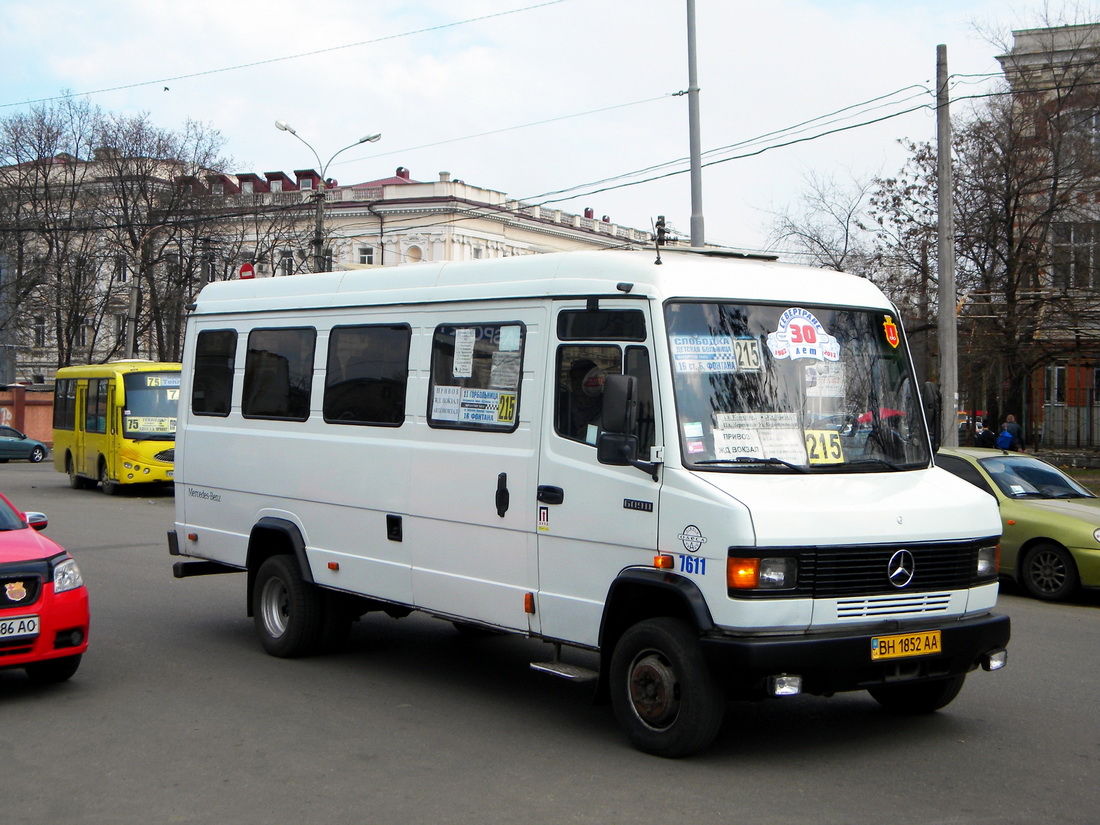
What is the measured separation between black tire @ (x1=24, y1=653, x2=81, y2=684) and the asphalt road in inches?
4.4

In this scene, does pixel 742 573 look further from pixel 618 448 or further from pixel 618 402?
pixel 618 402

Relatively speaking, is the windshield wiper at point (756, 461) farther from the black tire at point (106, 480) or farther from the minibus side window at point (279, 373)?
the black tire at point (106, 480)

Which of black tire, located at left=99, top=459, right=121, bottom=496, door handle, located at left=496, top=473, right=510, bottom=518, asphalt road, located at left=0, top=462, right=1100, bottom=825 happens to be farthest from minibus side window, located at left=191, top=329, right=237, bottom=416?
black tire, located at left=99, top=459, right=121, bottom=496

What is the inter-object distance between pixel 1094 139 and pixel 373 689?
27.7 metres

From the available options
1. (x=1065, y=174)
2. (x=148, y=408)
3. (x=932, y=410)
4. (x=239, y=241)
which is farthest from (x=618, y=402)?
(x=239, y=241)

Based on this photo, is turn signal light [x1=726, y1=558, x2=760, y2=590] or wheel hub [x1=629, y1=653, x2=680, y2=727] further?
wheel hub [x1=629, y1=653, x2=680, y2=727]

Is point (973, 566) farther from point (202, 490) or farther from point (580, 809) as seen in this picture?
point (202, 490)

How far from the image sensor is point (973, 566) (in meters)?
6.50

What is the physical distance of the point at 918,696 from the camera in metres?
7.21

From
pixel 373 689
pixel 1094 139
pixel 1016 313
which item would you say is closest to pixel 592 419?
pixel 373 689

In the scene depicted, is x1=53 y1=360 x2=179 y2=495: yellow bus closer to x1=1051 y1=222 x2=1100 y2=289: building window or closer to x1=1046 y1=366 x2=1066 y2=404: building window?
x1=1051 y1=222 x2=1100 y2=289: building window

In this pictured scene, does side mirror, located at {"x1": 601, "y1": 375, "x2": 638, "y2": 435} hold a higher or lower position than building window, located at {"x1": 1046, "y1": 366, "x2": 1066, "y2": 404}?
lower

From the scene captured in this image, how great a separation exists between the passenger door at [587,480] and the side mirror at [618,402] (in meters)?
0.24

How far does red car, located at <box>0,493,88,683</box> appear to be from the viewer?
7.45 m
